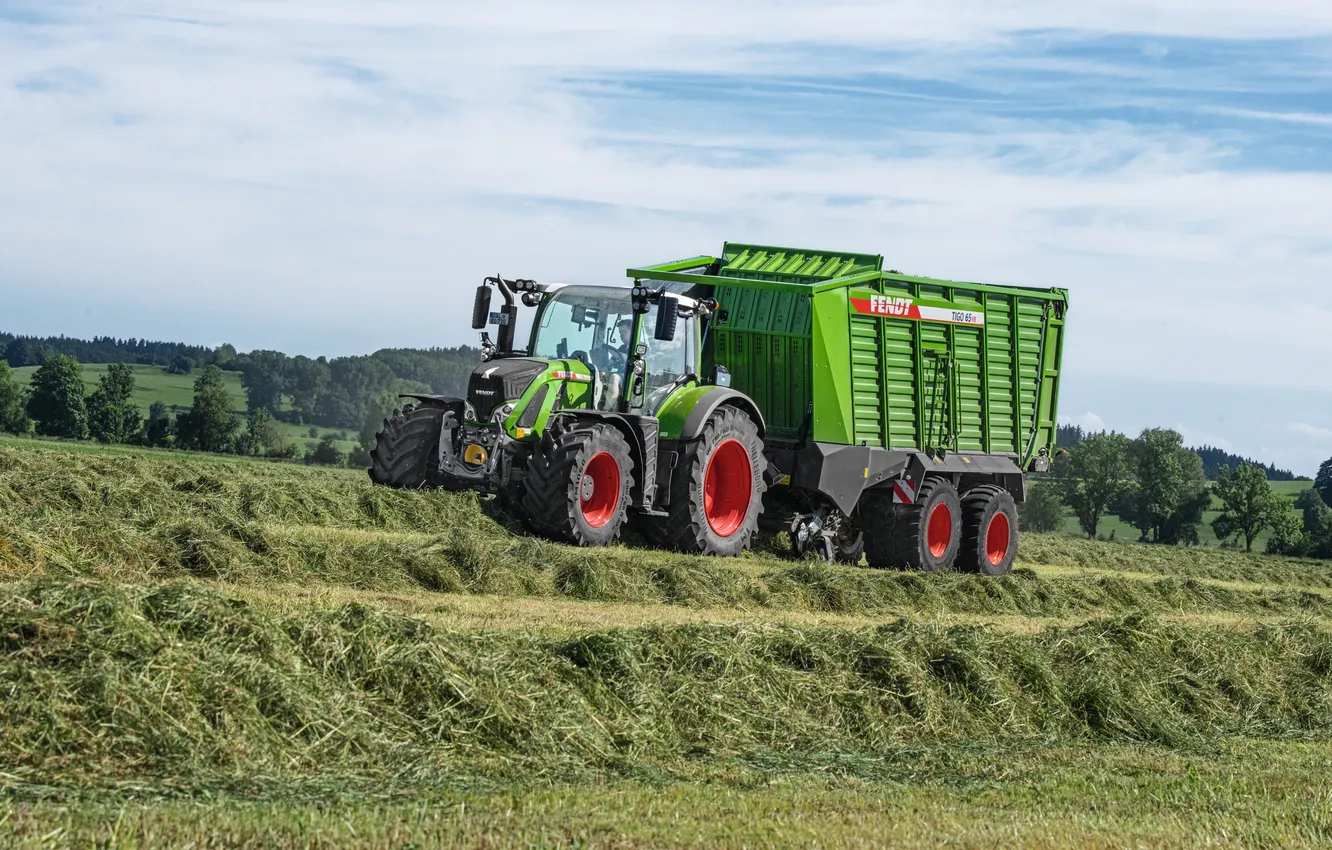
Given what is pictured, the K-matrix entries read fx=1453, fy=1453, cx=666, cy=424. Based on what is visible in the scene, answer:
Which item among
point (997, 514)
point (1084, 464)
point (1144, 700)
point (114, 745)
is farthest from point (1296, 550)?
point (114, 745)

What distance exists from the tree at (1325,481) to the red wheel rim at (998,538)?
7716 cm

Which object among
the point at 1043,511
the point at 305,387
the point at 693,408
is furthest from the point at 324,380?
the point at 693,408

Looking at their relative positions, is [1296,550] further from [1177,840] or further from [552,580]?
→ [1177,840]

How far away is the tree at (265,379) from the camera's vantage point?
7206 centimetres

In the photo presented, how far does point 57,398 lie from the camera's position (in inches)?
2055

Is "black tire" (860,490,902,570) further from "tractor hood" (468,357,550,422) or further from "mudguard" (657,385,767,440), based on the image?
"tractor hood" (468,357,550,422)

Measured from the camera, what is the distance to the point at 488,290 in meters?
14.9

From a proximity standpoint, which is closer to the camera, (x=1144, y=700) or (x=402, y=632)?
(x=402, y=632)

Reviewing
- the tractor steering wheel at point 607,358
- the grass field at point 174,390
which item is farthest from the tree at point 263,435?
the tractor steering wheel at point 607,358

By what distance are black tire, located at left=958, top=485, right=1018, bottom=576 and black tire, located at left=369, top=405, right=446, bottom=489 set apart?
6.75 metres

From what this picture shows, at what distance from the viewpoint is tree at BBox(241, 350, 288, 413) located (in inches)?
2837

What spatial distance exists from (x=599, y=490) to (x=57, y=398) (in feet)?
144

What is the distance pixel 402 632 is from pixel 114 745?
178cm

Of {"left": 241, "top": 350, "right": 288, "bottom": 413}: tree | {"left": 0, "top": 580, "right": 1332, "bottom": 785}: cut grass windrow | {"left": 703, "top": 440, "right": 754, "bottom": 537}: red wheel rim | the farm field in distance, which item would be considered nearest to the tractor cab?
{"left": 703, "top": 440, "right": 754, "bottom": 537}: red wheel rim
